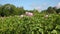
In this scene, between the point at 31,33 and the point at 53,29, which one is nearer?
the point at 53,29

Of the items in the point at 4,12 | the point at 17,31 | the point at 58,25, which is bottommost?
the point at 4,12

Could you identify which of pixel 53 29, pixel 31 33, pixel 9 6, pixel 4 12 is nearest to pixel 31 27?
pixel 31 33

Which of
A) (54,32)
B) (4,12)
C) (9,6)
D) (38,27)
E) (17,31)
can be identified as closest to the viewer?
(54,32)

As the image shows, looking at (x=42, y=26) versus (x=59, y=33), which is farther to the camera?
(x=42, y=26)

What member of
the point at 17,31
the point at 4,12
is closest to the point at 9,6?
the point at 4,12

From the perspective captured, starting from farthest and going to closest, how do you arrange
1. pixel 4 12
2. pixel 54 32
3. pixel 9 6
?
pixel 9 6 < pixel 4 12 < pixel 54 32

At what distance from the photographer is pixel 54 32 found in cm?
363

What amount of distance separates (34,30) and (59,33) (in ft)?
1.77

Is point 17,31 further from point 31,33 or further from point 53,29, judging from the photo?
point 53,29

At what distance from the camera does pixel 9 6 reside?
190 ft

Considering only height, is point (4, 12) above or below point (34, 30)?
below

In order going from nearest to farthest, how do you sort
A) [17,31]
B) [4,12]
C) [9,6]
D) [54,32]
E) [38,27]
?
[54,32]
[38,27]
[17,31]
[4,12]
[9,6]

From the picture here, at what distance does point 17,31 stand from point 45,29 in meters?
1.06

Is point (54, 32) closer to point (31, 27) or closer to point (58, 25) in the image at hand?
point (58, 25)
